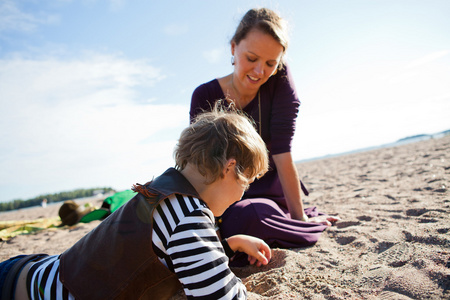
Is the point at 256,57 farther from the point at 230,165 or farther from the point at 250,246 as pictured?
the point at 250,246

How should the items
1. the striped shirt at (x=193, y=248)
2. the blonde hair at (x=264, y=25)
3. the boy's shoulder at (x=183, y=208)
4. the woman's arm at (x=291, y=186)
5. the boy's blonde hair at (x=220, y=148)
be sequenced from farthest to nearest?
the woman's arm at (x=291, y=186)
the blonde hair at (x=264, y=25)
the boy's blonde hair at (x=220, y=148)
the boy's shoulder at (x=183, y=208)
the striped shirt at (x=193, y=248)

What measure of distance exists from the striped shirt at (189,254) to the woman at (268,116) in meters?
0.92

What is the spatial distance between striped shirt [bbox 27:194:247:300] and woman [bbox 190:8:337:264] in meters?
0.92

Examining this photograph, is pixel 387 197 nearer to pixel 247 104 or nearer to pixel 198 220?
pixel 247 104

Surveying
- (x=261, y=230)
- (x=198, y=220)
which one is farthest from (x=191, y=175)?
(x=261, y=230)

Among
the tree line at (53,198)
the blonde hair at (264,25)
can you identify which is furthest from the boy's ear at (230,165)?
the tree line at (53,198)

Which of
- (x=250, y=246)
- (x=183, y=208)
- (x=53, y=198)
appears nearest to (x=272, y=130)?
(x=250, y=246)

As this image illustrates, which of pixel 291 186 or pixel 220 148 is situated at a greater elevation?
pixel 220 148

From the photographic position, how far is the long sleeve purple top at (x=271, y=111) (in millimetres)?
2592

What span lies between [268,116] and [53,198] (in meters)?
22.3

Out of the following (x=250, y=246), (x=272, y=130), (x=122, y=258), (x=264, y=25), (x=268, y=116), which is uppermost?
(x=264, y=25)

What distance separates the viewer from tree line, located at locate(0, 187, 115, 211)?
17000 mm

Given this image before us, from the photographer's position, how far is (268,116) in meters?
2.75

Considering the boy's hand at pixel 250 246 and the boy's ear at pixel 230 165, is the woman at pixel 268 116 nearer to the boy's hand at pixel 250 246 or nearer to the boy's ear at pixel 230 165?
the boy's hand at pixel 250 246
